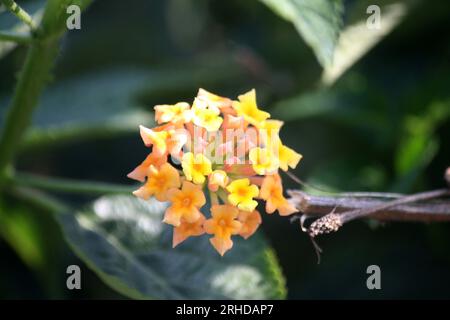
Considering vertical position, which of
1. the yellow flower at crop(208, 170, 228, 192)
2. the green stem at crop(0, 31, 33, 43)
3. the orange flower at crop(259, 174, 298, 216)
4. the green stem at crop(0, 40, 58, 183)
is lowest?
the orange flower at crop(259, 174, 298, 216)

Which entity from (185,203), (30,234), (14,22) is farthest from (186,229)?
(30,234)

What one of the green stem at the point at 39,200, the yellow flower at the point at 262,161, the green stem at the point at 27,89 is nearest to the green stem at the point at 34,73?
the green stem at the point at 27,89

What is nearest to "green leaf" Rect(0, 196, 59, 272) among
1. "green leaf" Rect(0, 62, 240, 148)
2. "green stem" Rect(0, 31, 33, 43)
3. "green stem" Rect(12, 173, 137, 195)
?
"green leaf" Rect(0, 62, 240, 148)

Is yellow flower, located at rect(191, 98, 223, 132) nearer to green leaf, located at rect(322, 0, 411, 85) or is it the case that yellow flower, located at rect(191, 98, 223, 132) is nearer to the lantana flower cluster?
the lantana flower cluster

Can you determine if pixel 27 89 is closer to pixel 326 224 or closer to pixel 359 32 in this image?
pixel 326 224

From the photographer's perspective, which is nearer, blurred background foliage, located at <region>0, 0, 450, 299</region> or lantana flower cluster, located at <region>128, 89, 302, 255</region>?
lantana flower cluster, located at <region>128, 89, 302, 255</region>

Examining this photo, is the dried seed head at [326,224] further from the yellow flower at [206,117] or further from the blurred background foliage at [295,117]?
the blurred background foliage at [295,117]
